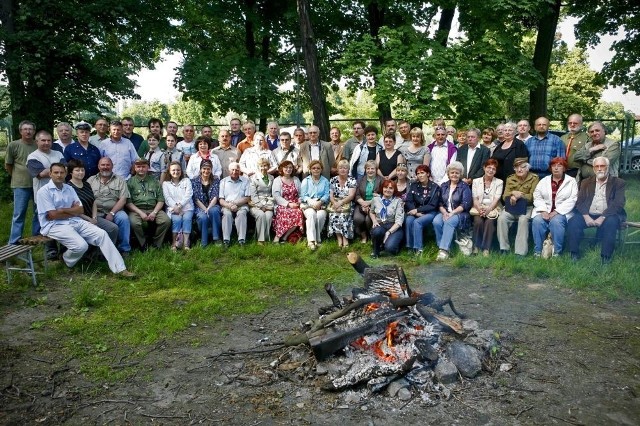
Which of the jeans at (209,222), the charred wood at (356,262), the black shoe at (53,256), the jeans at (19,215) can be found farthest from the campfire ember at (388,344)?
the jeans at (19,215)

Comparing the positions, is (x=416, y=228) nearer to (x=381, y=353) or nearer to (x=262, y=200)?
(x=262, y=200)

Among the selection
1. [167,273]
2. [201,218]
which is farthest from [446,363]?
[201,218]

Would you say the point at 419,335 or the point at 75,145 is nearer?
the point at 419,335

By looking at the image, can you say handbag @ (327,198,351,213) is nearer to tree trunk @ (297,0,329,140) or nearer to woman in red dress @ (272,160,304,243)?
woman in red dress @ (272,160,304,243)

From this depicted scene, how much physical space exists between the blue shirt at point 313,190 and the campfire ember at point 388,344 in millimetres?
3646

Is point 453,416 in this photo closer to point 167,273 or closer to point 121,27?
point 167,273

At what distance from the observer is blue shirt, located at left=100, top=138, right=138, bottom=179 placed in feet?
25.8

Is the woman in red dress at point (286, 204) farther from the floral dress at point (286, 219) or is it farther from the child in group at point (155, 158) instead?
the child in group at point (155, 158)

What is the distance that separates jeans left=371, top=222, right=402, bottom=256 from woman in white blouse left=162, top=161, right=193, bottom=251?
2894 mm

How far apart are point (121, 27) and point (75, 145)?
4.99 metres

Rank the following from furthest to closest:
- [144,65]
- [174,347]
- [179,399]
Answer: [144,65] < [174,347] < [179,399]

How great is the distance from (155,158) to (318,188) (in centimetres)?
277

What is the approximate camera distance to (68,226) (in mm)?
6582

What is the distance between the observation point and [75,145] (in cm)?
753
